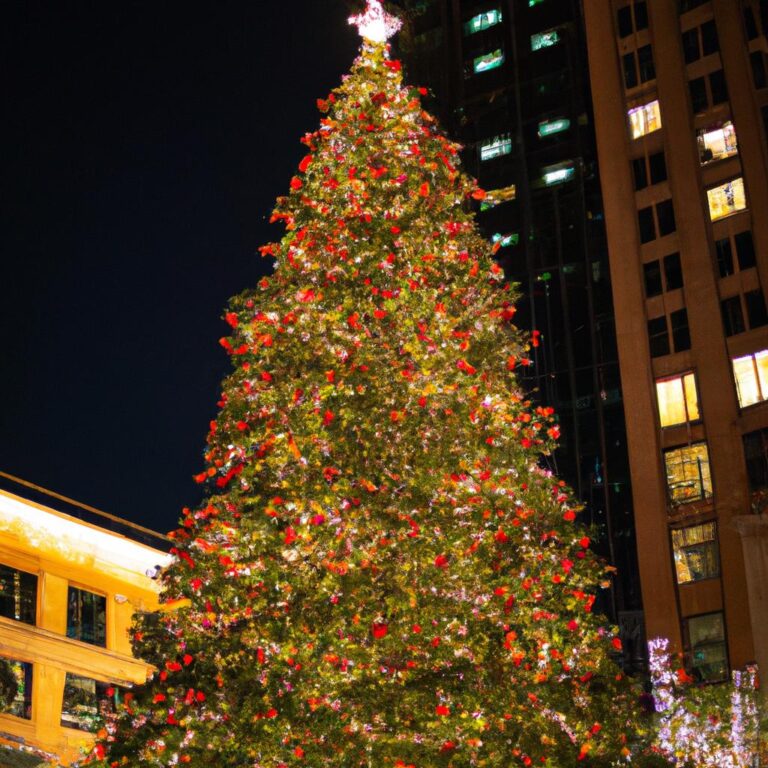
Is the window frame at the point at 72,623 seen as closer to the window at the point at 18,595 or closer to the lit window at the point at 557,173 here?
the window at the point at 18,595

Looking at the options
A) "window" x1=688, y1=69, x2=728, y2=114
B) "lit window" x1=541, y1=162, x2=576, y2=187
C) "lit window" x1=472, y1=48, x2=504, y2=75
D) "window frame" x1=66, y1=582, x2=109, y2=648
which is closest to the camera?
"window frame" x1=66, y1=582, x2=109, y2=648

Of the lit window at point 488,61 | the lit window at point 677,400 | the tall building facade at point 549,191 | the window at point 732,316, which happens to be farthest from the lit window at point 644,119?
the lit window at point 488,61

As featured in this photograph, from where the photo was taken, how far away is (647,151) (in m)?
41.0

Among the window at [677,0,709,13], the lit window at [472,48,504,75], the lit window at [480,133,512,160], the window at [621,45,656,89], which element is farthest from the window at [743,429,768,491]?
the lit window at [472,48,504,75]

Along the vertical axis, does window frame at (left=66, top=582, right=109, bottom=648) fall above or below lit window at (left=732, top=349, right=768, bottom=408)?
below

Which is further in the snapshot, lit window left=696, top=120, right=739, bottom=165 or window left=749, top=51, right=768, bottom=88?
lit window left=696, top=120, right=739, bottom=165

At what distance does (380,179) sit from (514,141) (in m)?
43.8

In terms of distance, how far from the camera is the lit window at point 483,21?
58031 millimetres

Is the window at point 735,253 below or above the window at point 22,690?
above

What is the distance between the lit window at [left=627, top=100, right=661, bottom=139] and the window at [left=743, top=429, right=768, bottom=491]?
14280 mm

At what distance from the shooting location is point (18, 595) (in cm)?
2280

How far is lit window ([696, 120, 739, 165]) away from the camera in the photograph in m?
38.2

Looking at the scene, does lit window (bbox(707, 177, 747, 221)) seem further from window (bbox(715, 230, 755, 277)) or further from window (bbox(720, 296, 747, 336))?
window (bbox(720, 296, 747, 336))

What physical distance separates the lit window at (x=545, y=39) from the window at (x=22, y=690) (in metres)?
45.1
